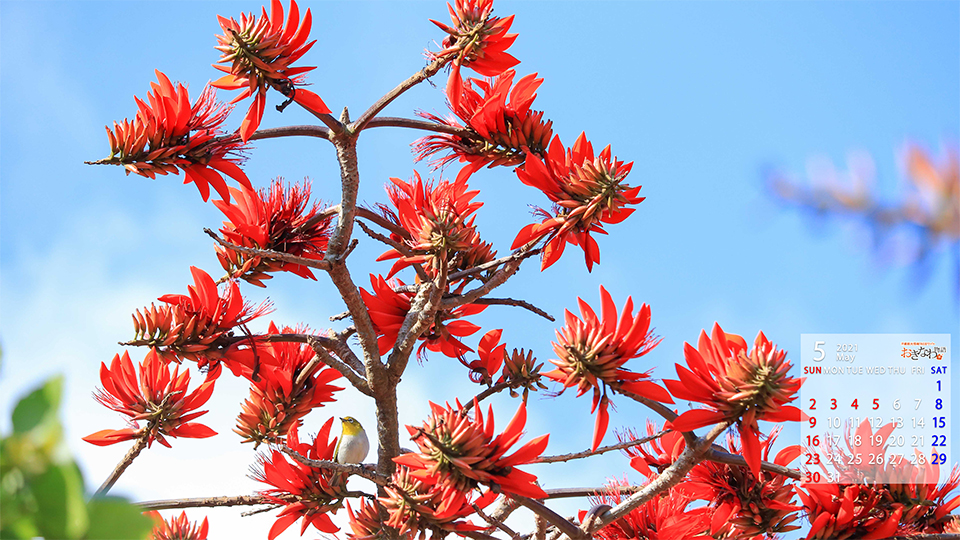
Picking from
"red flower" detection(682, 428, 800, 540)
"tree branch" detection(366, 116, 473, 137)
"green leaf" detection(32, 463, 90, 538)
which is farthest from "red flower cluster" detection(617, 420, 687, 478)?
"green leaf" detection(32, 463, 90, 538)

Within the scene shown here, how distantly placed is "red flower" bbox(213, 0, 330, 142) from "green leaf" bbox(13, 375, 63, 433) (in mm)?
792

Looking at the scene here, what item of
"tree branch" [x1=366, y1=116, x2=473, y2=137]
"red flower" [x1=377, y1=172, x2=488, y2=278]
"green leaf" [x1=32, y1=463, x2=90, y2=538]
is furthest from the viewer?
"tree branch" [x1=366, y1=116, x2=473, y2=137]

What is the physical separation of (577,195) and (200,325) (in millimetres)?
585

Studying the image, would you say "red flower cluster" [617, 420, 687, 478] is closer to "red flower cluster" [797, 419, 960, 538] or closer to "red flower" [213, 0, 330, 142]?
"red flower cluster" [797, 419, 960, 538]

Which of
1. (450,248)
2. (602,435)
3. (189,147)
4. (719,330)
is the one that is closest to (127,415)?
(189,147)

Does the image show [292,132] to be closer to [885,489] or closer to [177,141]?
[177,141]

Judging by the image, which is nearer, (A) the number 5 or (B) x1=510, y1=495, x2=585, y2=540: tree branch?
(B) x1=510, y1=495, x2=585, y2=540: tree branch

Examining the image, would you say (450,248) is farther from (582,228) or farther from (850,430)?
(850,430)

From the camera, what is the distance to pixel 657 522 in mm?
1175

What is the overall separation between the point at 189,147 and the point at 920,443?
1198 mm

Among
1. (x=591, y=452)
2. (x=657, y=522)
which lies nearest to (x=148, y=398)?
(x=591, y=452)

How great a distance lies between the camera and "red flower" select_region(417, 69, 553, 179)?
1.19 m

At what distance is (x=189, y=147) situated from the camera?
3.67 feet

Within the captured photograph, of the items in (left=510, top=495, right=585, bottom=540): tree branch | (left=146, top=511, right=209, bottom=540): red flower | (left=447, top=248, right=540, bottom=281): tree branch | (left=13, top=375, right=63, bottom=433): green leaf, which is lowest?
(left=146, top=511, right=209, bottom=540): red flower
